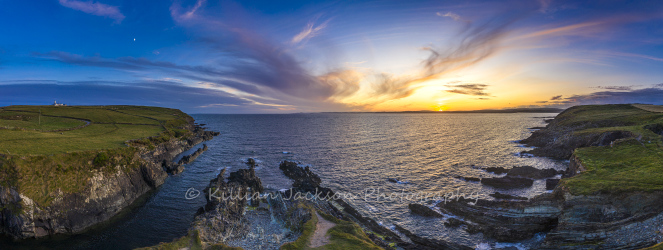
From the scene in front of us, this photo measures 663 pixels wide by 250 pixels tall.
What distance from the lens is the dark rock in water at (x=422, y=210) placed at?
107 feet

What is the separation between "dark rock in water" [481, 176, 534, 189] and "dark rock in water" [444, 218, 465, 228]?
18266 millimetres

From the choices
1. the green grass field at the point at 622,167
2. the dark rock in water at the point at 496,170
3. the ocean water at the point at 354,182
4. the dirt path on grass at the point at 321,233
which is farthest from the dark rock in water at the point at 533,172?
the dirt path on grass at the point at 321,233

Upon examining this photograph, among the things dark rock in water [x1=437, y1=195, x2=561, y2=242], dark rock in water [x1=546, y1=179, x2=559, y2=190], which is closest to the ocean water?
dark rock in water [x1=437, y1=195, x2=561, y2=242]

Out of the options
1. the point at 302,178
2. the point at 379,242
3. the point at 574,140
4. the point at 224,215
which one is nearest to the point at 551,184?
the point at 574,140

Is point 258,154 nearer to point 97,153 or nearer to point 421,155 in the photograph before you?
point 97,153

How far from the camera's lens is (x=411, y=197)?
130 ft

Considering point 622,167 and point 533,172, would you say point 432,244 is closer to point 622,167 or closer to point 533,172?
point 622,167

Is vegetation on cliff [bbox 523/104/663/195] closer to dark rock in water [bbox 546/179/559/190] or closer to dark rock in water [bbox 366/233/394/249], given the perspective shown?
dark rock in water [bbox 546/179/559/190]

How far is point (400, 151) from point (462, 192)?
3548cm

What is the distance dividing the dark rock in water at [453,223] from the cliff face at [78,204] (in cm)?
4372

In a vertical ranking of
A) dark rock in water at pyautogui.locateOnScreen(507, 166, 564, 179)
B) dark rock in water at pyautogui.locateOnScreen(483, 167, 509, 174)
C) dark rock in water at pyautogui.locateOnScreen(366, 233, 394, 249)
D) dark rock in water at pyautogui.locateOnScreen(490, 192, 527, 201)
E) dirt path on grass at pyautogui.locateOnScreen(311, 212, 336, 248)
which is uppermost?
dark rock in water at pyautogui.locateOnScreen(507, 166, 564, 179)

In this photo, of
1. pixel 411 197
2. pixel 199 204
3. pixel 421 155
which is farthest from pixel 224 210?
pixel 421 155

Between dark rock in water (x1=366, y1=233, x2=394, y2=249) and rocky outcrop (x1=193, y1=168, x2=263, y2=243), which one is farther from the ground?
rocky outcrop (x1=193, y1=168, x2=263, y2=243)

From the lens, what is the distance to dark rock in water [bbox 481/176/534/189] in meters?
42.4
